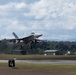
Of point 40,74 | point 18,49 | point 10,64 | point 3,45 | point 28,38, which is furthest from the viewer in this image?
point 18,49

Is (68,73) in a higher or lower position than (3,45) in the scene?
lower

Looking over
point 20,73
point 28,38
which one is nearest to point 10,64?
point 20,73

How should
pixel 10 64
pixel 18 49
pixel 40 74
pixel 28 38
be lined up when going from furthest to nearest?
1. pixel 18 49
2. pixel 28 38
3. pixel 10 64
4. pixel 40 74

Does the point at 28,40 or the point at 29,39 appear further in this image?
the point at 29,39

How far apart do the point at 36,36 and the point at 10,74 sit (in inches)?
4255

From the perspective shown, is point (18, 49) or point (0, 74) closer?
point (0, 74)

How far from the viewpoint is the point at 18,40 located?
480 feet

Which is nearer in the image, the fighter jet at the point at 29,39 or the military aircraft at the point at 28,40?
the fighter jet at the point at 29,39

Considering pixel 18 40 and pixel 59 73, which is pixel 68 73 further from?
pixel 18 40

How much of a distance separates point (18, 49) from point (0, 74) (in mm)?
118554

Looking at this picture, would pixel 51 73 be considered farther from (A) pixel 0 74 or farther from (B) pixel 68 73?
(A) pixel 0 74

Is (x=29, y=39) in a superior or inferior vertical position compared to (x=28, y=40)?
superior

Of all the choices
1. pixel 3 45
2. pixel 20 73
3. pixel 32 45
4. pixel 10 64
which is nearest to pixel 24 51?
pixel 32 45

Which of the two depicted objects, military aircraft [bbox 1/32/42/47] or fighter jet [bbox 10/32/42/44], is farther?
military aircraft [bbox 1/32/42/47]
